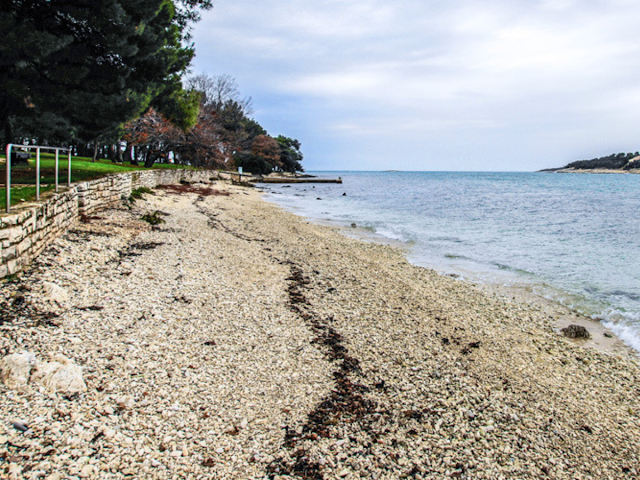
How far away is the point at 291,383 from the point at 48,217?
236 inches

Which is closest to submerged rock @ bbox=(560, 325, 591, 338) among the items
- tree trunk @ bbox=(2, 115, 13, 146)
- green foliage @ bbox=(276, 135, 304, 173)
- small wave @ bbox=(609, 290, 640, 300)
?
small wave @ bbox=(609, 290, 640, 300)

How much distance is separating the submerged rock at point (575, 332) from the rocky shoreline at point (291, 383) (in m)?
0.24

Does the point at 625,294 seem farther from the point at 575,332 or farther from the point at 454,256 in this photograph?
the point at 454,256

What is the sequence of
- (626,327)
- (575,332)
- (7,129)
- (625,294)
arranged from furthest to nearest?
(7,129)
(625,294)
(626,327)
(575,332)

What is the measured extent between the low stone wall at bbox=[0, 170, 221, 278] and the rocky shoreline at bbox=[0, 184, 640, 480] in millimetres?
272

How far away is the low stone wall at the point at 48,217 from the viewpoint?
5.60 m

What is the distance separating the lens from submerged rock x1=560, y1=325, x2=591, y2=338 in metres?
6.41

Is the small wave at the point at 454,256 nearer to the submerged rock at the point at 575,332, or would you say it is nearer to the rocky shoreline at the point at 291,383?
the rocky shoreline at the point at 291,383

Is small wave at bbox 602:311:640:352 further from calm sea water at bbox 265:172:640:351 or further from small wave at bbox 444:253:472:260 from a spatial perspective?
small wave at bbox 444:253:472:260

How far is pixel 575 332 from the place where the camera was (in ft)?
21.1

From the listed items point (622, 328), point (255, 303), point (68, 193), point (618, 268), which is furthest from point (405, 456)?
point (618, 268)

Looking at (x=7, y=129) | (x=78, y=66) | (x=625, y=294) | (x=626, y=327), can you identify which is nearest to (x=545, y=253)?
(x=625, y=294)

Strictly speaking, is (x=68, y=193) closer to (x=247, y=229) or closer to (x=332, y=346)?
(x=247, y=229)

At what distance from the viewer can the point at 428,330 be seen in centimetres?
603
